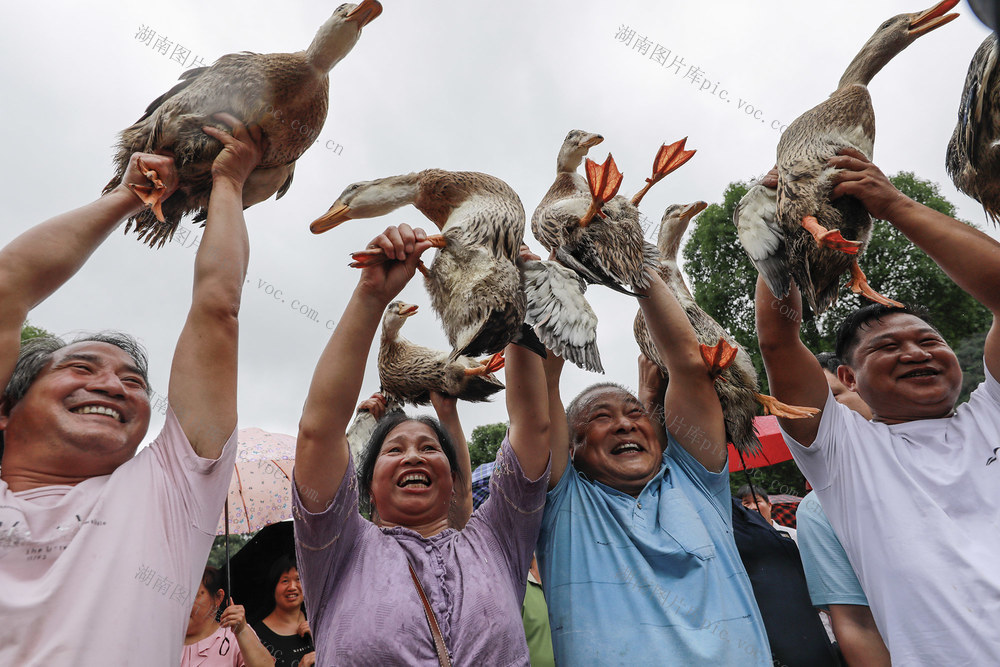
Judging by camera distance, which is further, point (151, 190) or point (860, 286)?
point (860, 286)

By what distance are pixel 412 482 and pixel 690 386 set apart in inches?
46.6

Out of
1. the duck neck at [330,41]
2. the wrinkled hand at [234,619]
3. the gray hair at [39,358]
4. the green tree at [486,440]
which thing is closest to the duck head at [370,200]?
the duck neck at [330,41]

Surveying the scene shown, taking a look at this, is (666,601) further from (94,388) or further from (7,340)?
(7,340)

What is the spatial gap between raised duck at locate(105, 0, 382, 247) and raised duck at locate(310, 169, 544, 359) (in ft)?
0.95

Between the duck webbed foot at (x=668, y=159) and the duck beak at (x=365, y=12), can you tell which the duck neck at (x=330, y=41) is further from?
the duck webbed foot at (x=668, y=159)

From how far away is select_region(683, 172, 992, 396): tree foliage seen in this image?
27.6ft

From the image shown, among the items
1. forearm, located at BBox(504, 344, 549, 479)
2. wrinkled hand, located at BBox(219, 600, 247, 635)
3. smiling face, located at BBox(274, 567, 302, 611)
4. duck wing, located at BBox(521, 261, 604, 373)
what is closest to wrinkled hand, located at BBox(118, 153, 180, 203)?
duck wing, located at BBox(521, 261, 604, 373)

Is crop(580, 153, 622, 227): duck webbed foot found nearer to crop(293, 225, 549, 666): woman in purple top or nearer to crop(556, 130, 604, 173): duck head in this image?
crop(293, 225, 549, 666): woman in purple top

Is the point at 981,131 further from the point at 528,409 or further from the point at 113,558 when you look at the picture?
the point at 113,558

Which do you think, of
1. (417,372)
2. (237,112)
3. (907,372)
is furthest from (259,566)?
(907,372)

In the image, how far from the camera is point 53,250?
1.87 m

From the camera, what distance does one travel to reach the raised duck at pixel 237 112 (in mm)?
2086

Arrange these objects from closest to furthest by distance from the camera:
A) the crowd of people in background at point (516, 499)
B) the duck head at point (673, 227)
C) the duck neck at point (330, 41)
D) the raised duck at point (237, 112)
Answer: the crowd of people in background at point (516, 499) → the raised duck at point (237, 112) → the duck neck at point (330, 41) → the duck head at point (673, 227)

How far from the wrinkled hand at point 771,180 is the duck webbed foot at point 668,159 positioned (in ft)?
1.15
